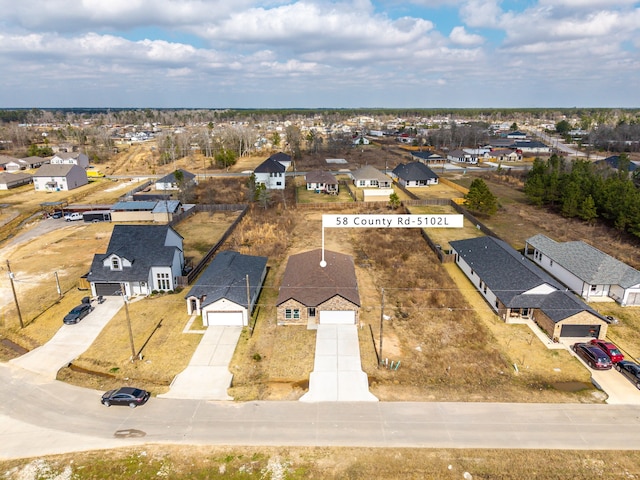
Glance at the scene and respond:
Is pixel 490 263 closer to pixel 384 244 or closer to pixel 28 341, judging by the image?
pixel 384 244

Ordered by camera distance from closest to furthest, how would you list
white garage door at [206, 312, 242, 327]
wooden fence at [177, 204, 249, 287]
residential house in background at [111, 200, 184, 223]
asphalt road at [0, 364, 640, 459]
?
1. asphalt road at [0, 364, 640, 459]
2. white garage door at [206, 312, 242, 327]
3. wooden fence at [177, 204, 249, 287]
4. residential house in background at [111, 200, 184, 223]

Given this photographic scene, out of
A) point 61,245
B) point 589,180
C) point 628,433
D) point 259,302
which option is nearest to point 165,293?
point 259,302

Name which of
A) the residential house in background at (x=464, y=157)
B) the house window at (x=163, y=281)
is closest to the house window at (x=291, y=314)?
the house window at (x=163, y=281)

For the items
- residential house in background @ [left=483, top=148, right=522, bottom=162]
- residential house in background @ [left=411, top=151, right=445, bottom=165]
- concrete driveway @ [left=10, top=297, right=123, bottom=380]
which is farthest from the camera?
residential house in background @ [left=483, top=148, right=522, bottom=162]

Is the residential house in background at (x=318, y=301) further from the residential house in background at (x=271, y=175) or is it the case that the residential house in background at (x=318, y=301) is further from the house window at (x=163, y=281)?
the residential house in background at (x=271, y=175)

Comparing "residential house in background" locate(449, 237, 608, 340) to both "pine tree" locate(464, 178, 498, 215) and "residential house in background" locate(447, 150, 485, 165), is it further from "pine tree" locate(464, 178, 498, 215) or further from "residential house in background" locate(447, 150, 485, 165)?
"residential house in background" locate(447, 150, 485, 165)

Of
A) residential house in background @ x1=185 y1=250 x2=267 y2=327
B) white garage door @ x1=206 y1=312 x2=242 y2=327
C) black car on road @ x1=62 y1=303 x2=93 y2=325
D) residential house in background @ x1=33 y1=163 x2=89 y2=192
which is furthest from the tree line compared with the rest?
residential house in background @ x1=33 y1=163 x2=89 y2=192
